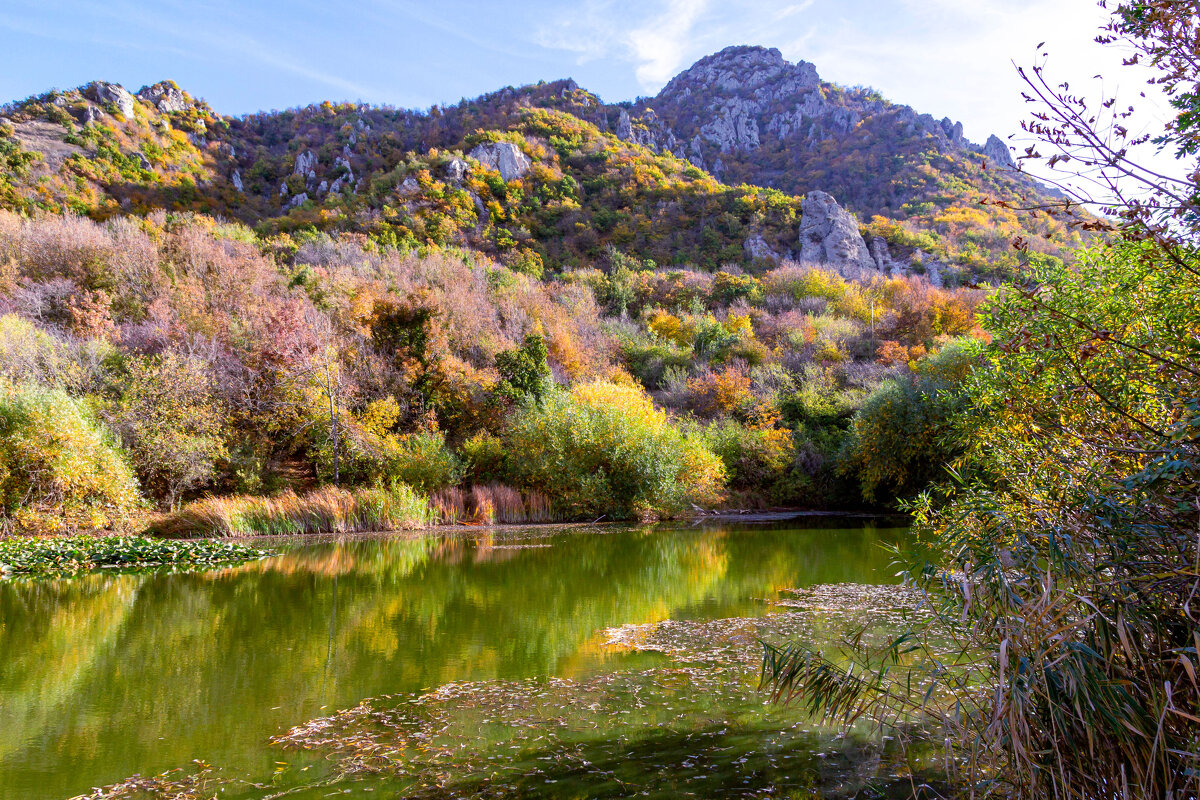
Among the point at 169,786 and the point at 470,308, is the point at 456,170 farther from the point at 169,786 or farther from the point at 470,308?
the point at 169,786

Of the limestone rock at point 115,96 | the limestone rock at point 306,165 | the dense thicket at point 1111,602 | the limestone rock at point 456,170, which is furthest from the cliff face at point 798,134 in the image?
the dense thicket at point 1111,602

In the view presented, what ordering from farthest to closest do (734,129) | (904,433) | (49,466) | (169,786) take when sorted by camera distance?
(734,129) < (904,433) < (49,466) < (169,786)

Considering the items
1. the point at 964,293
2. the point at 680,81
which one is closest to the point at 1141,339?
the point at 964,293

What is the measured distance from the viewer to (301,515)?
60.7 feet

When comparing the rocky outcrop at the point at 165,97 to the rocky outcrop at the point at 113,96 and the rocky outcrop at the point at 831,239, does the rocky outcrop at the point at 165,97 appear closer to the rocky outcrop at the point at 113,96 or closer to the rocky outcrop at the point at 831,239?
the rocky outcrop at the point at 113,96

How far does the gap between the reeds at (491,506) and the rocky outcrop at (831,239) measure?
34943 mm

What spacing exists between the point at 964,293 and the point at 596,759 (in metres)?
41.2

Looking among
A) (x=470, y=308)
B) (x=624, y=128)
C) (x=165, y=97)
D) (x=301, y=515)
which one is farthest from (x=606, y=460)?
(x=624, y=128)

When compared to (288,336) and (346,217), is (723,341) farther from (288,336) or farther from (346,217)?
(346,217)

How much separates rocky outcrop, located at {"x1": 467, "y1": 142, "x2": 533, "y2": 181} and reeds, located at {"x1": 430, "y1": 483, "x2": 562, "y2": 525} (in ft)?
128

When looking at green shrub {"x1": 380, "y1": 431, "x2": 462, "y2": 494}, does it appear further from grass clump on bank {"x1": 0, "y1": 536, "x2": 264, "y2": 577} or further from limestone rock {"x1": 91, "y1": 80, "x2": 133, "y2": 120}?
limestone rock {"x1": 91, "y1": 80, "x2": 133, "y2": 120}

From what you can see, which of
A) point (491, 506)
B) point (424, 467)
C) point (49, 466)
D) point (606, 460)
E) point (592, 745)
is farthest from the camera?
point (606, 460)

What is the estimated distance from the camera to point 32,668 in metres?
6.76

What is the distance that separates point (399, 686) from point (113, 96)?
61.9m
